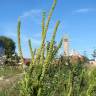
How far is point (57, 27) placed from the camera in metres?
3.12

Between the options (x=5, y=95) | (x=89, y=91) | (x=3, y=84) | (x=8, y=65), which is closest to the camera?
(x=89, y=91)

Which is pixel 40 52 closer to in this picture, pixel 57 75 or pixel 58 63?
pixel 57 75

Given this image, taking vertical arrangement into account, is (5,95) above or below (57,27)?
below

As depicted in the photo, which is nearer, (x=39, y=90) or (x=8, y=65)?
(x=39, y=90)

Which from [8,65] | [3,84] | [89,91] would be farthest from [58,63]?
[89,91]

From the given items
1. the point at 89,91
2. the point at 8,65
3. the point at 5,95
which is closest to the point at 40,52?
the point at 89,91

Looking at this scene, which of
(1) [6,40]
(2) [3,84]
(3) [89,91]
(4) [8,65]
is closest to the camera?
(3) [89,91]

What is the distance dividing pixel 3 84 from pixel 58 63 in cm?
237

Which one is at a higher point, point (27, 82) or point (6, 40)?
point (6, 40)

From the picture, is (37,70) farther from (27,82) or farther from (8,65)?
(8,65)

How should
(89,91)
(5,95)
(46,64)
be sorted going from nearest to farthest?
(46,64)
(89,91)
(5,95)

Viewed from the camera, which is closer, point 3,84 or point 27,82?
point 27,82

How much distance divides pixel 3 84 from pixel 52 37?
12772 millimetres

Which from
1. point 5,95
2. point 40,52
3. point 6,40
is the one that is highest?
point 6,40
